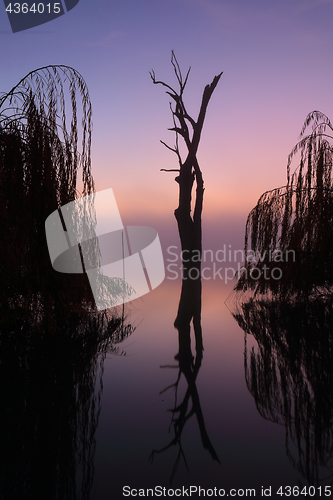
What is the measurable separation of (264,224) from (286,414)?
14.9 ft

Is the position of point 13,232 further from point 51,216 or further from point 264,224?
point 264,224

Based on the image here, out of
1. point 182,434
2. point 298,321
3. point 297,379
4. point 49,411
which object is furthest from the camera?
point 298,321

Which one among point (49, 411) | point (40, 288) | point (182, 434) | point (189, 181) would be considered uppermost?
point (189, 181)

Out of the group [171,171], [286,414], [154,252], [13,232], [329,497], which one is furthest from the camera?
[154,252]

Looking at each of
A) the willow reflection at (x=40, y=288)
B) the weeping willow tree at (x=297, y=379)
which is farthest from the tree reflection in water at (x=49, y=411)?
the weeping willow tree at (x=297, y=379)

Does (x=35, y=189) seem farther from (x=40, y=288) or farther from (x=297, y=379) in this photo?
(x=297, y=379)

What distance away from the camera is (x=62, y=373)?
4.05m

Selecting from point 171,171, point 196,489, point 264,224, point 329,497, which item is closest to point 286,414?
point 329,497

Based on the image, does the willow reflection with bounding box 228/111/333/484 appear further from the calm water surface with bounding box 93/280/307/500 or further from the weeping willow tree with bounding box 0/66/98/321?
the weeping willow tree with bounding box 0/66/98/321

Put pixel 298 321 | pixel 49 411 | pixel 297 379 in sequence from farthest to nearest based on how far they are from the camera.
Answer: pixel 298 321 < pixel 297 379 < pixel 49 411

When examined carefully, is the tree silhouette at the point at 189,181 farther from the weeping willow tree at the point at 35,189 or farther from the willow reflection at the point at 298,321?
the weeping willow tree at the point at 35,189

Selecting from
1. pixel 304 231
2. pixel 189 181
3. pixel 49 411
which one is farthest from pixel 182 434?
pixel 189 181

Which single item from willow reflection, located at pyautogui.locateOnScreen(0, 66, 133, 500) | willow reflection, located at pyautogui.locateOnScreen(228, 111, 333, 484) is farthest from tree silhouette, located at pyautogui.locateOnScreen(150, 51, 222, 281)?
willow reflection, located at pyautogui.locateOnScreen(0, 66, 133, 500)

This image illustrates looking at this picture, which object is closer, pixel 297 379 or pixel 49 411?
pixel 49 411
